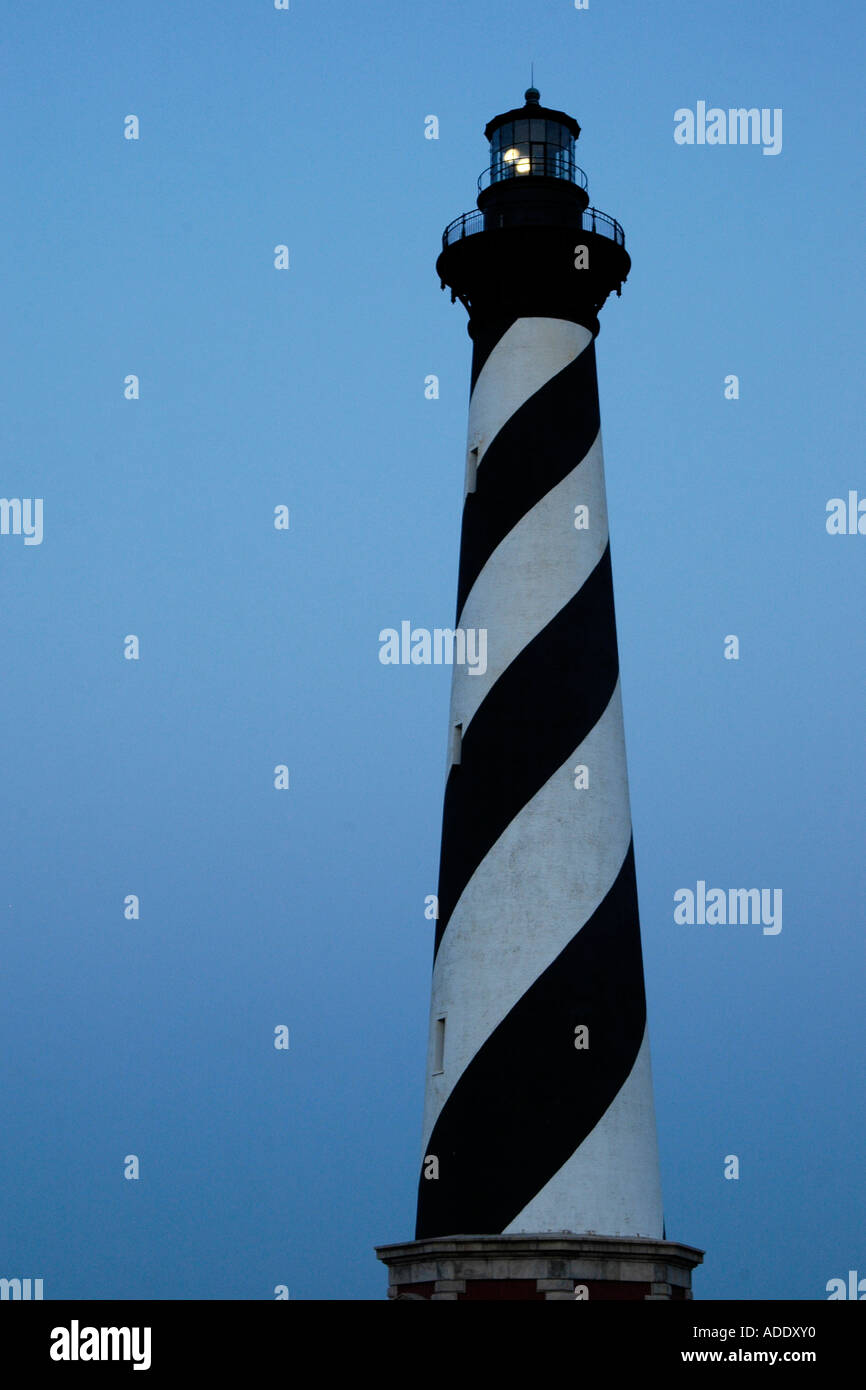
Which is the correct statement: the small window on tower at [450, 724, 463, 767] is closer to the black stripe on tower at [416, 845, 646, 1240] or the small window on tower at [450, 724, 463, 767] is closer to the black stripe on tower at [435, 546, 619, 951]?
the black stripe on tower at [435, 546, 619, 951]

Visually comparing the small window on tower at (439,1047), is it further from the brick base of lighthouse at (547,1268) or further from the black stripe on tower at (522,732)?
the brick base of lighthouse at (547,1268)

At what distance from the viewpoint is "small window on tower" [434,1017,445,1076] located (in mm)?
25500

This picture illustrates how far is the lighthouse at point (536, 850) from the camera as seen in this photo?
24.1 metres

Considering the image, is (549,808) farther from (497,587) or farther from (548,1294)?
(548,1294)

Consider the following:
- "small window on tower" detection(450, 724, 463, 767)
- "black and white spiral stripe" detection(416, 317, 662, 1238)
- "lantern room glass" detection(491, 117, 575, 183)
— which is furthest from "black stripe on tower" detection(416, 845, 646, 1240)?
"lantern room glass" detection(491, 117, 575, 183)

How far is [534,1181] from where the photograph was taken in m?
24.1

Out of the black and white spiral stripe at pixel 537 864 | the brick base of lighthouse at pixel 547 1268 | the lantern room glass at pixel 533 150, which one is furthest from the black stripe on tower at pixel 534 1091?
the lantern room glass at pixel 533 150

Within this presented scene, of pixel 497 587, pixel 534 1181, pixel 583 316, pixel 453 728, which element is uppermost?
pixel 583 316

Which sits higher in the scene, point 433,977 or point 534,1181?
point 433,977

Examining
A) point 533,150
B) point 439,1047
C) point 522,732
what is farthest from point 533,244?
point 439,1047
